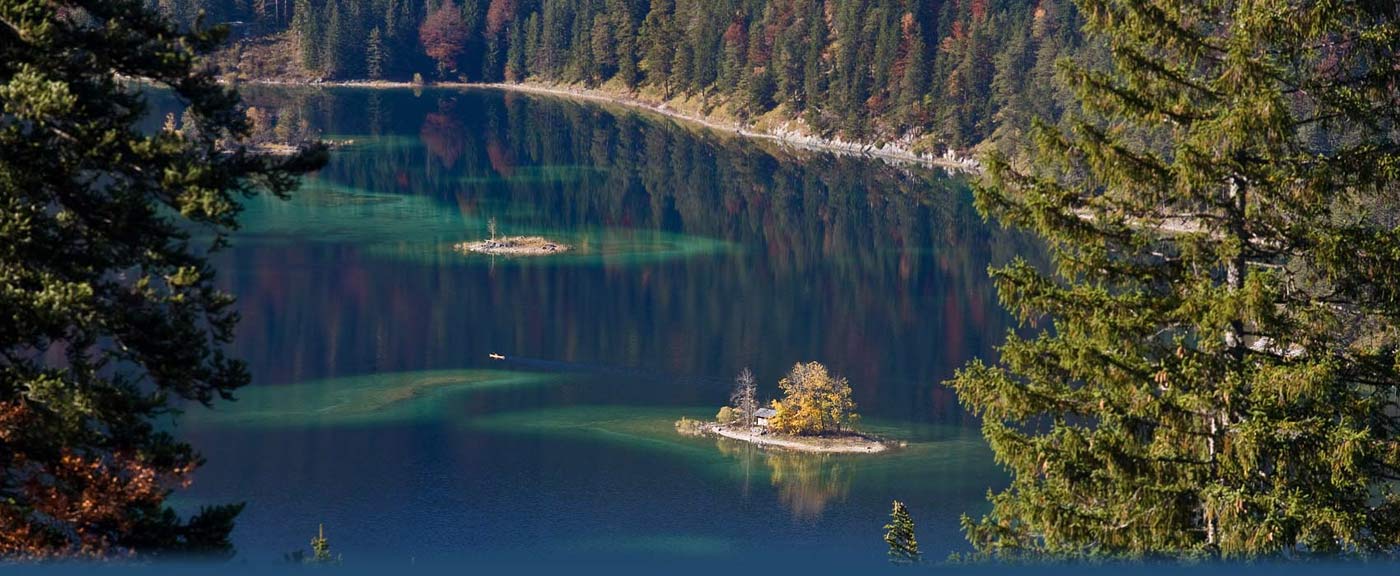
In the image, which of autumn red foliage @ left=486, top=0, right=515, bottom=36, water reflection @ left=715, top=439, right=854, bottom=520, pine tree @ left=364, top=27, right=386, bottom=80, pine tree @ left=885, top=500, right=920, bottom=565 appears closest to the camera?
pine tree @ left=885, top=500, right=920, bottom=565

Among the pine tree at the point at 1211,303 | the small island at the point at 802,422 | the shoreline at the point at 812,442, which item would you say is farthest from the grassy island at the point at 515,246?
the pine tree at the point at 1211,303

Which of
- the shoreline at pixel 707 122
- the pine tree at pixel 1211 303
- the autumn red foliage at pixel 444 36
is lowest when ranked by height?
the pine tree at pixel 1211 303

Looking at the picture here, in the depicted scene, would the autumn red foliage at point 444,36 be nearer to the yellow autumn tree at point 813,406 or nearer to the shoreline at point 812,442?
the yellow autumn tree at point 813,406

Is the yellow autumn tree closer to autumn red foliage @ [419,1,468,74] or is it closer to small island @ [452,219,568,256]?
small island @ [452,219,568,256]

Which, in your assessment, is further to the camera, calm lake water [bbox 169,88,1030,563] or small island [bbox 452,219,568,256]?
small island [bbox 452,219,568,256]

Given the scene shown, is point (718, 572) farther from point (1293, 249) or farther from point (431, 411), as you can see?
point (431, 411)

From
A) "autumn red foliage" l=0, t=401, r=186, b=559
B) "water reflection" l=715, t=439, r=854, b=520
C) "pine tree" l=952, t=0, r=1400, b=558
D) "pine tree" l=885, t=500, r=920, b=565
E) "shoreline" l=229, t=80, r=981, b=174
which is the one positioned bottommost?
"water reflection" l=715, t=439, r=854, b=520

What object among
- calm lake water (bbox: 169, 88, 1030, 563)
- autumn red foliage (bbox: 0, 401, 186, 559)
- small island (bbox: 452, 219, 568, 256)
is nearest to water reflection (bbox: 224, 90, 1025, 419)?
calm lake water (bbox: 169, 88, 1030, 563)
